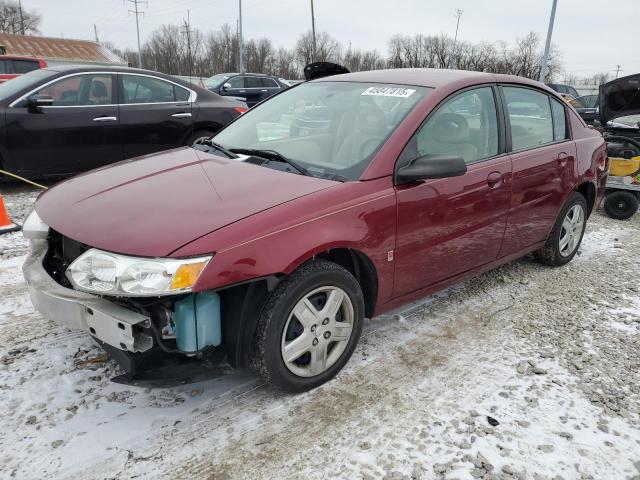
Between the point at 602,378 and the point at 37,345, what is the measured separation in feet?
10.9

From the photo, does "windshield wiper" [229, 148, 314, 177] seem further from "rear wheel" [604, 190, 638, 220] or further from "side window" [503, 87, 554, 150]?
"rear wheel" [604, 190, 638, 220]

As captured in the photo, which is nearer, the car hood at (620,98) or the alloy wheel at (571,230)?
the alloy wheel at (571,230)

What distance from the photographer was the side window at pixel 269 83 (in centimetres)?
1791

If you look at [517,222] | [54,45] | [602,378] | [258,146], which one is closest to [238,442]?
[258,146]

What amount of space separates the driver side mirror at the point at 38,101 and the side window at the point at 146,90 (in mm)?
931

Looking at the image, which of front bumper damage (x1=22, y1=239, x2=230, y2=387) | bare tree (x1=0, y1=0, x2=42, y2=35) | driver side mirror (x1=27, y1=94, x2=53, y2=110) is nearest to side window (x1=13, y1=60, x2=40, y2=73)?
driver side mirror (x1=27, y1=94, x2=53, y2=110)

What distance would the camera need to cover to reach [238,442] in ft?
7.52

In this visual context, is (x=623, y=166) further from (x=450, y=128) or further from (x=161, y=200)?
(x=161, y=200)

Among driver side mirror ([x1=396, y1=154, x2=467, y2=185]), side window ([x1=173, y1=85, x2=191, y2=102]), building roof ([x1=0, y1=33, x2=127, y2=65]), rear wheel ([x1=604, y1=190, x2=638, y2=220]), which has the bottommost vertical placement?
rear wheel ([x1=604, y1=190, x2=638, y2=220])

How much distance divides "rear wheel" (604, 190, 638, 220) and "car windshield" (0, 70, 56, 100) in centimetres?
725

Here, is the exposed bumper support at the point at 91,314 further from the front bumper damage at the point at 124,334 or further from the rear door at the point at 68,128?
the rear door at the point at 68,128

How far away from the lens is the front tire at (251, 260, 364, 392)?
234 cm

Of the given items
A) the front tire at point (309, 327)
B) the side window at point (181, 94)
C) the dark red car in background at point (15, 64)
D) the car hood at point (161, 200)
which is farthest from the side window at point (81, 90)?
the dark red car in background at point (15, 64)

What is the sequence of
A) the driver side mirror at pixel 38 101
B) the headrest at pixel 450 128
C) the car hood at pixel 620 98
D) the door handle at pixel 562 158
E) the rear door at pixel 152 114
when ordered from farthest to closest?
the car hood at pixel 620 98, the rear door at pixel 152 114, the driver side mirror at pixel 38 101, the door handle at pixel 562 158, the headrest at pixel 450 128
